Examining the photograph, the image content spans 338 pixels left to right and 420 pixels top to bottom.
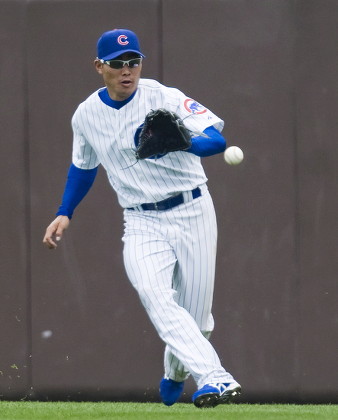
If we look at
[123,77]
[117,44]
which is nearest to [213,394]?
[123,77]

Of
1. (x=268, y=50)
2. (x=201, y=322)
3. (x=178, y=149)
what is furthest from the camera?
(x=268, y=50)

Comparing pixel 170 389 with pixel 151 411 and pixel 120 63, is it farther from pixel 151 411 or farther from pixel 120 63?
pixel 120 63

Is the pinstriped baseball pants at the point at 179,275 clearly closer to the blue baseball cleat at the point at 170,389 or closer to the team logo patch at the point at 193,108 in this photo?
the blue baseball cleat at the point at 170,389

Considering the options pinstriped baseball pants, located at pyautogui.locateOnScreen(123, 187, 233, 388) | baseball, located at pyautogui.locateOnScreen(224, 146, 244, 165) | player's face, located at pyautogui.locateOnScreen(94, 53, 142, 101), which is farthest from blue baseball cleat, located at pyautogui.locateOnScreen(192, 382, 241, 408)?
player's face, located at pyautogui.locateOnScreen(94, 53, 142, 101)

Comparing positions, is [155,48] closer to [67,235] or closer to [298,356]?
[67,235]

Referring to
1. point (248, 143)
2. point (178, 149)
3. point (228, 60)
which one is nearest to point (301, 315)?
point (248, 143)

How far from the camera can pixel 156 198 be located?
582 centimetres

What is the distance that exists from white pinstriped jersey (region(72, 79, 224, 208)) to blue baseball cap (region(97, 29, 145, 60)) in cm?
26

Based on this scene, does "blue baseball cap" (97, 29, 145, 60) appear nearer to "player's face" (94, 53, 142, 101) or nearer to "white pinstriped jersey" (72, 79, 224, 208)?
"player's face" (94, 53, 142, 101)

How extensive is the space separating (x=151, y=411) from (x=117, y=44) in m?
2.14

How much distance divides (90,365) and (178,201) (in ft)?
6.36

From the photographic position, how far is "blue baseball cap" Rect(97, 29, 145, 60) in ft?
18.7

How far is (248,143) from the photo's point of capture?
7.34m

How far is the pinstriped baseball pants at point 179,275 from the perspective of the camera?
556 centimetres
